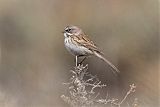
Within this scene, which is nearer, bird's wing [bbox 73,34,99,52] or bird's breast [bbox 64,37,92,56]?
bird's breast [bbox 64,37,92,56]

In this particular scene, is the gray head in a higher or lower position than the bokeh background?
lower

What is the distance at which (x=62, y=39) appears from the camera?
13.8m

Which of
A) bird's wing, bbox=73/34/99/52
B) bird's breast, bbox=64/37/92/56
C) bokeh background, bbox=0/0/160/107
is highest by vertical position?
bokeh background, bbox=0/0/160/107

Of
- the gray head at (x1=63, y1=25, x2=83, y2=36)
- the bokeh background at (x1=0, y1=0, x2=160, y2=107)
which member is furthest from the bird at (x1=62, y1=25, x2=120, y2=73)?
the bokeh background at (x1=0, y1=0, x2=160, y2=107)

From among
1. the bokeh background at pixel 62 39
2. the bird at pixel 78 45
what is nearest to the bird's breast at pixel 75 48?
the bird at pixel 78 45

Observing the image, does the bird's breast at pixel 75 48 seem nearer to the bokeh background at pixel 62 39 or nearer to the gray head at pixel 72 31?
the gray head at pixel 72 31

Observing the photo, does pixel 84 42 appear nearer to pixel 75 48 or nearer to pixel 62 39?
pixel 75 48

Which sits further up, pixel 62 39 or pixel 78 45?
pixel 62 39

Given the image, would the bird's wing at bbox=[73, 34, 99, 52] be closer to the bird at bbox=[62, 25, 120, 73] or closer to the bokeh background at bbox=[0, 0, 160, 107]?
the bird at bbox=[62, 25, 120, 73]

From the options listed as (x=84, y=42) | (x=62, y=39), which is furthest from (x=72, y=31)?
(x=62, y=39)

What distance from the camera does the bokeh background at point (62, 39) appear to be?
12.3 metres

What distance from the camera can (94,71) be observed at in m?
13.0

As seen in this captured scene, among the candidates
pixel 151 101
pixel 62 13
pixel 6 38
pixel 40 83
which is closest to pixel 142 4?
pixel 62 13

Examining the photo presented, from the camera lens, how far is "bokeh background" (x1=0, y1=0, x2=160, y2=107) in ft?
40.5
